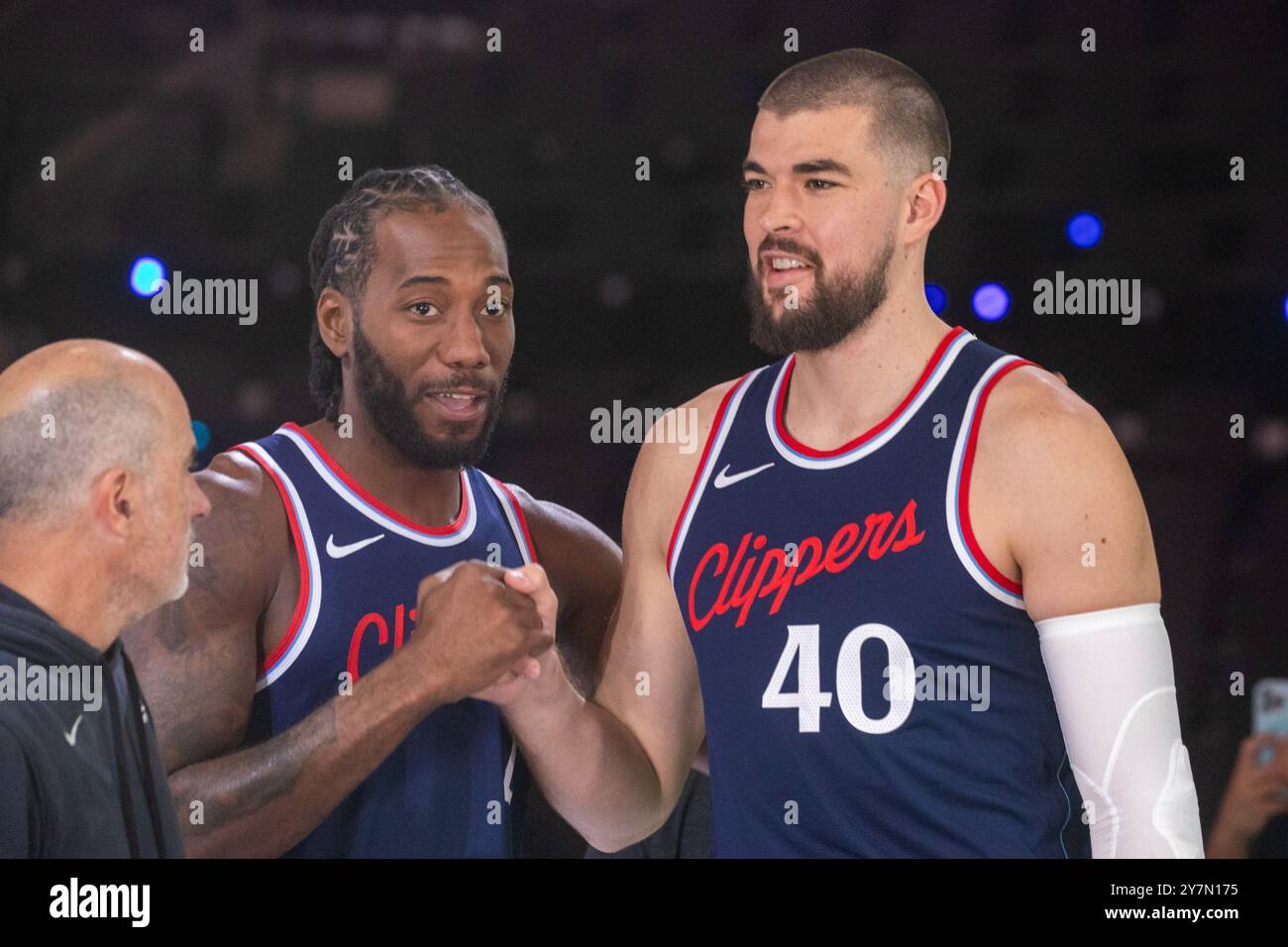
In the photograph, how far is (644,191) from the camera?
262 cm

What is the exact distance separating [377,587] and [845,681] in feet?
2.47

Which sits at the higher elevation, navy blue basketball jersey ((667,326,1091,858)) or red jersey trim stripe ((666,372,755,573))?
red jersey trim stripe ((666,372,755,573))

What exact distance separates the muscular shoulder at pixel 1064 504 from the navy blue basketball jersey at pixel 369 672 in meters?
0.86

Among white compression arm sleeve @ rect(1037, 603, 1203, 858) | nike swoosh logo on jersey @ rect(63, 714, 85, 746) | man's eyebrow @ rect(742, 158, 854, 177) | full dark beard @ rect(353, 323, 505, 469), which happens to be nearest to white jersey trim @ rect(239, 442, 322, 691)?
full dark beard @ rect(353, 323, 505, 469)

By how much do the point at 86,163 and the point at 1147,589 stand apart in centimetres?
191

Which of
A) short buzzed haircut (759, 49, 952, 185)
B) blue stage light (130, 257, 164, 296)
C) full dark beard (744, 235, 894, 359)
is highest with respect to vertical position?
short buzzed haircut (759, 49, 952, 185)

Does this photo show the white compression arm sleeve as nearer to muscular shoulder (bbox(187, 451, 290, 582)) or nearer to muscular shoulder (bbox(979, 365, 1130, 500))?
muscular shoulder (bbox(979, 365, 1130, 500))

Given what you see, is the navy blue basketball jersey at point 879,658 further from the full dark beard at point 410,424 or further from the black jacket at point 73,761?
the black jacket at point 73,761

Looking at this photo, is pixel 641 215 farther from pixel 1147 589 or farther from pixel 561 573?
pixel 1147 589

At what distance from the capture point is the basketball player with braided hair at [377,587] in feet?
7.18

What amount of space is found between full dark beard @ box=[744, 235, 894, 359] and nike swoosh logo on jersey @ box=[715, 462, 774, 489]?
0.62 feet

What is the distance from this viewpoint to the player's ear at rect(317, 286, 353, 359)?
2488 millimetres
